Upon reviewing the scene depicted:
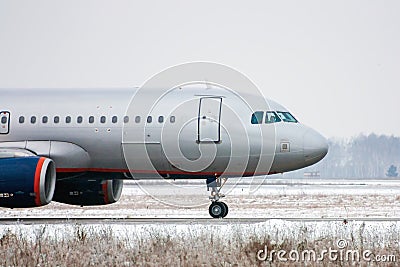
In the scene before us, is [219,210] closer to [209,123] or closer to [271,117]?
[209,123]

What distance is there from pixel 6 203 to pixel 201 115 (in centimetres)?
557

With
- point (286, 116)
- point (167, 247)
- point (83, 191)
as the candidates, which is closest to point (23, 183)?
point (83, 191)

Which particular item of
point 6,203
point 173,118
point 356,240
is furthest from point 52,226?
point 356,240

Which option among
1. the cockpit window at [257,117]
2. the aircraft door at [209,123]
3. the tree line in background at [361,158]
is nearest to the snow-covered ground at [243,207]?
the cockpit window at [257,117]

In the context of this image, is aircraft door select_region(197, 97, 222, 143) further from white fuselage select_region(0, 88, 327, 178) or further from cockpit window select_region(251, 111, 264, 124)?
cockpit window select_region(251, 111, 264, 124)

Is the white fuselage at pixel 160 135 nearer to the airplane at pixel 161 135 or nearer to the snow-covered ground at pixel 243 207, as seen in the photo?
the airplane at pixel 161 135

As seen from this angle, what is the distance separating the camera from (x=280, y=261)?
1145 cm

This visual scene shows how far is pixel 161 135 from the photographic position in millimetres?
21453

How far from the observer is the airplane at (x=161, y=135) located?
2125cm

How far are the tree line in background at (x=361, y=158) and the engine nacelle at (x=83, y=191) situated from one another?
6218 inches

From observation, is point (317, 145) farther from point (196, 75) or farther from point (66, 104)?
point (66, 104)
